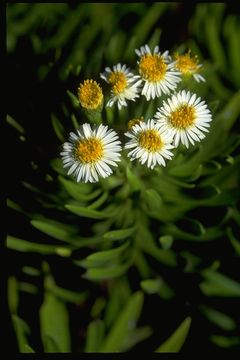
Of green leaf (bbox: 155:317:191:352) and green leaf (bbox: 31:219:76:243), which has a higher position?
green leaf (bbox: 31:219:76:243)

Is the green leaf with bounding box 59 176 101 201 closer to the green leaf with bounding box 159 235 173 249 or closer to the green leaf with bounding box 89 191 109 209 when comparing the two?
the green leaf with bounding box 89 191 109 209

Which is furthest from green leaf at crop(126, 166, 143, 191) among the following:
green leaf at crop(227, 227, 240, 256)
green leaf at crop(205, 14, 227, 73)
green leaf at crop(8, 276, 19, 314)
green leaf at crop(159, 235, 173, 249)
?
green leaf at crop(205, 14, 227, 73)

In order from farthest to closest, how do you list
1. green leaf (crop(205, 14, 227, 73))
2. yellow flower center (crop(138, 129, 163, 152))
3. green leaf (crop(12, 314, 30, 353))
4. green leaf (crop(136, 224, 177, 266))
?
1. green leaf (crop(205, 14, 227, 73))
2. green leaf (crop(136, 224, 177, 266))
3. green leaf (crop(12, 314, 30, 353))
4. yellow flower center (crop(138, 129, 163, 152))

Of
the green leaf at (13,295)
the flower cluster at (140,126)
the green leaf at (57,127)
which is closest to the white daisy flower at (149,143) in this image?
the flower cluster at (140,126)

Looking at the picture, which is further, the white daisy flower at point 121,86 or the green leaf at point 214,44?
the green leaf at point 214,44

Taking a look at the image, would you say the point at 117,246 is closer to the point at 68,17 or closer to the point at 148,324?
the point at 148,324

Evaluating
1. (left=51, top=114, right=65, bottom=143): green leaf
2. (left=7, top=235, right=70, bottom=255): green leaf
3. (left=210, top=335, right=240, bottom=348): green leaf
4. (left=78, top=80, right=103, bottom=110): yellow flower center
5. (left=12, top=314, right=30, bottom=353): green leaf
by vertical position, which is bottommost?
(left=12, top=314, right=30, bottom=353): green leaf

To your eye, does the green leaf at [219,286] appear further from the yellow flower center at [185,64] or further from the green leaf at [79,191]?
the yellow flower center at [185,64]
